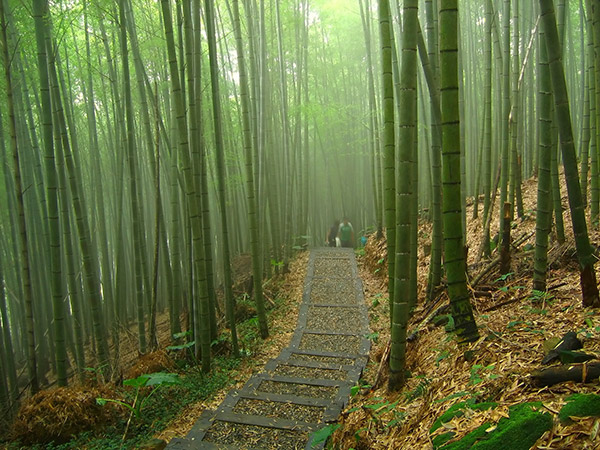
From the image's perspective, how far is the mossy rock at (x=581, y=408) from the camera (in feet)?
3.88

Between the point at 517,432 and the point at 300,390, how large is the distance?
92.7 inches

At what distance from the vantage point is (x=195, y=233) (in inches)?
135

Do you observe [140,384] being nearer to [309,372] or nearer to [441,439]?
[309,372]

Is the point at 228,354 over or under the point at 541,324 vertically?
under

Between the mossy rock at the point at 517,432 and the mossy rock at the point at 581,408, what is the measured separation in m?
0.04

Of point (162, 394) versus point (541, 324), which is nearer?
point (541, 324)

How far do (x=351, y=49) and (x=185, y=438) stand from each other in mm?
10141

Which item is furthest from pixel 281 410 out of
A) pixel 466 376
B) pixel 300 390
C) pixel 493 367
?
pixel 493 367

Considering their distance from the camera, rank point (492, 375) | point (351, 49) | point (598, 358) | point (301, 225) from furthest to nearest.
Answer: point (351, 49)
point (301, 225)
point (492, 375)
point (598, 358)

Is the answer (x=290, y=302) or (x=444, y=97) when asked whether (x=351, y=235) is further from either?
(x=444, y=97)

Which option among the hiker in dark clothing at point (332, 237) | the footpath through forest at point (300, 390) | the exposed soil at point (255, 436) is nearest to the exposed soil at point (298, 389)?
the footpath through forest at point (300, 390)

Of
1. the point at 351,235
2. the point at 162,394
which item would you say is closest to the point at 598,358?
the point at 162,394

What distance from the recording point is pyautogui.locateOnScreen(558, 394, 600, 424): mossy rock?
1.18 metres

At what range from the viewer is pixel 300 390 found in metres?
3.38
